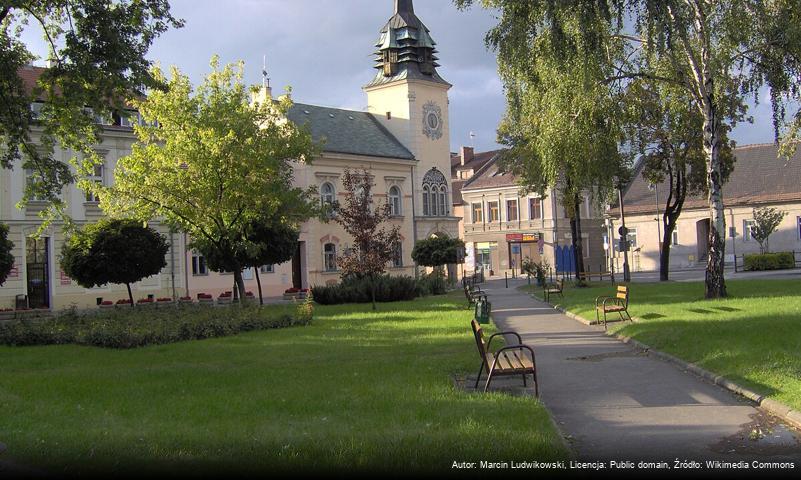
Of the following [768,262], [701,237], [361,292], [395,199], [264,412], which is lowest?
[264,412]

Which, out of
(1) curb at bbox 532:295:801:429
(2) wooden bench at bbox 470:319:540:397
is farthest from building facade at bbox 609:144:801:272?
(2) wooden bench at bbox 470:319:540:397

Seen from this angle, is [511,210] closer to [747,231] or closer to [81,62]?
[747,231]

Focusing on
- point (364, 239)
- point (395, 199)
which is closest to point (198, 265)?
point (364, 239)

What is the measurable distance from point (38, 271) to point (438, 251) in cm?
2269

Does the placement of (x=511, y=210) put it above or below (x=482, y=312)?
above

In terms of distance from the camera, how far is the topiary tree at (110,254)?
98.0 feet

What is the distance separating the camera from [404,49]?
5878cm

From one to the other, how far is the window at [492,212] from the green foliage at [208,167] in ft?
146

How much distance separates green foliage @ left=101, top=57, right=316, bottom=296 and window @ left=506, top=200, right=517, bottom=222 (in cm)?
4330

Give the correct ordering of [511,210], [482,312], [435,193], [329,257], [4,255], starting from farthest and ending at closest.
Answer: [511,210]
[435,193]
[329,257]
[4,255]
[482,312]

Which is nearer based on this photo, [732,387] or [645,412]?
[645,412]

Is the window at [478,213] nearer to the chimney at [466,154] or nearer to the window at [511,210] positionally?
the window at [511,210]

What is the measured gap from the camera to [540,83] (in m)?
22.9

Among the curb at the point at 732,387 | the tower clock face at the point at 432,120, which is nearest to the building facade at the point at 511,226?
the tower clock face at the point at 432,120
